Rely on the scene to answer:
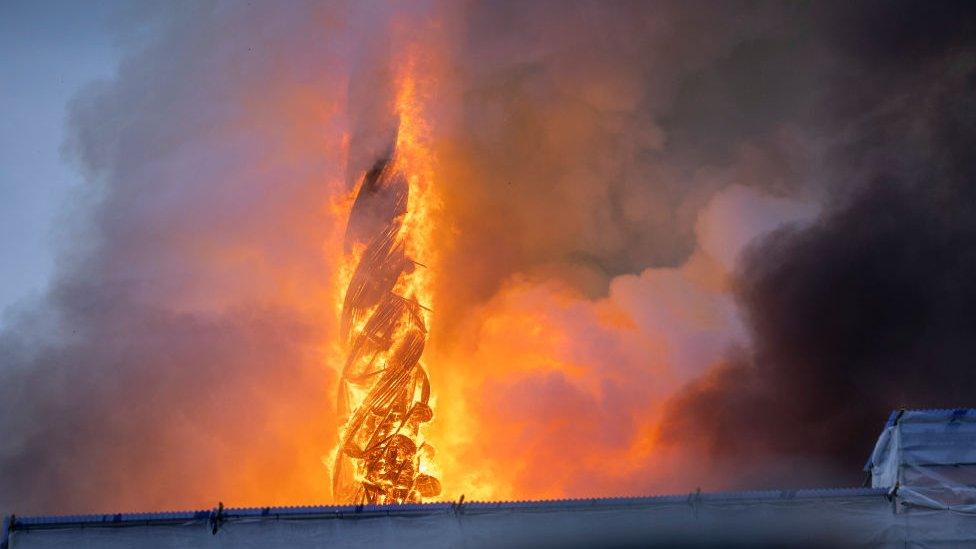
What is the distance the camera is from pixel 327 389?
40.0 m

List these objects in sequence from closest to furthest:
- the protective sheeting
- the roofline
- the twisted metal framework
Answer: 1. the roofline
2. the protective sheeting
3. the twisted metal framework

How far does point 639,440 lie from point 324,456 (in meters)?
11.4

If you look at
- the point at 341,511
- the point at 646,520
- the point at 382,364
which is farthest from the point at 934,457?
the point at 382,364

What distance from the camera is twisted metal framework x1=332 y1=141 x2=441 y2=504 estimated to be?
114 feet

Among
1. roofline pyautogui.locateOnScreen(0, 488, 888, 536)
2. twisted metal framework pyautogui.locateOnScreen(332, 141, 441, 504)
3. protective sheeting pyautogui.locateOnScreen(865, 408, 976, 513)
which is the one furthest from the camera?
twisted metal framework pyautogui.locateOnScreen(332, 141, 441, 504)

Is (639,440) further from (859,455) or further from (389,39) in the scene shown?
(389,39)

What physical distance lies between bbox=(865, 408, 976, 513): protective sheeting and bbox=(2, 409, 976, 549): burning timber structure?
0.02 meters

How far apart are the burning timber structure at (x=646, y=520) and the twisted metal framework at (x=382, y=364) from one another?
33.9 ft

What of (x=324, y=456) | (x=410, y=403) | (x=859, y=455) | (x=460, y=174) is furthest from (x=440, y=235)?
(x=859, y=455)

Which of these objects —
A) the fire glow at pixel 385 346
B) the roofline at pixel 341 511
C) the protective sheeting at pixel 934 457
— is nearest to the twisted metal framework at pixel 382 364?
the fire glow at pixel 385 346

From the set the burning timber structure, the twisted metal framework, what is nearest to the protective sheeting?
the burning timber structure

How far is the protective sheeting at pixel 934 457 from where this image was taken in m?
24.8

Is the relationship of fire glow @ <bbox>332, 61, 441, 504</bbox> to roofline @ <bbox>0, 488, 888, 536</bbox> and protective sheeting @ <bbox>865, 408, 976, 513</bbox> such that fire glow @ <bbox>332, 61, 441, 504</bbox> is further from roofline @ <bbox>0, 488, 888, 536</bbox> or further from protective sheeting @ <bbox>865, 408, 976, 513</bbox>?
protective sheeting @ <bbox>865, 408, 976, 513</bbox>

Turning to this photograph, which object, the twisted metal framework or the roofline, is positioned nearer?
the roofline
